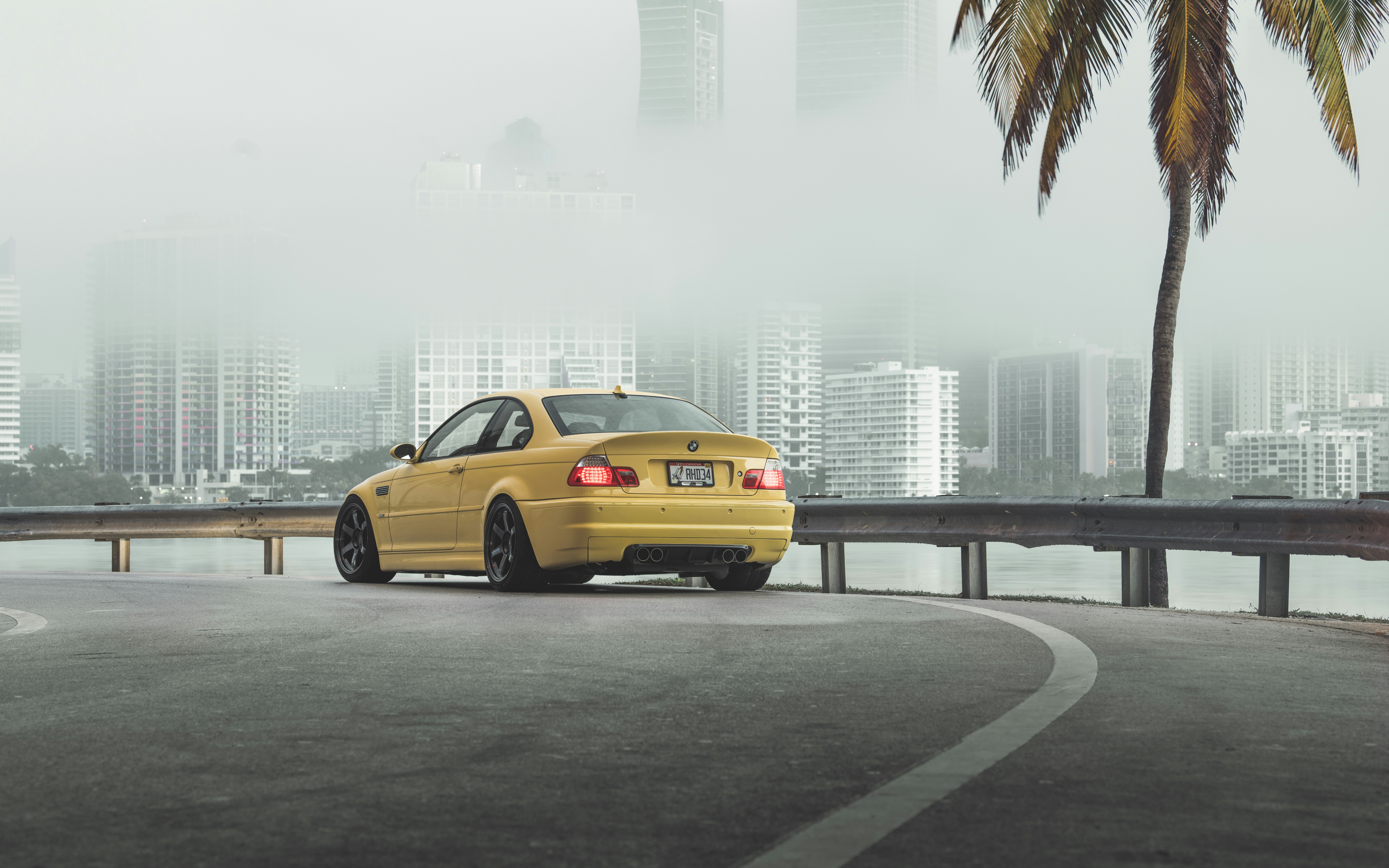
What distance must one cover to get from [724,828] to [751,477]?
7.68m

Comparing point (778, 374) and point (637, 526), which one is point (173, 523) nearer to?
point (637, 526)

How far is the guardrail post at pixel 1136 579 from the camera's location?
11.3 m

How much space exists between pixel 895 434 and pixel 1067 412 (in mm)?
16139

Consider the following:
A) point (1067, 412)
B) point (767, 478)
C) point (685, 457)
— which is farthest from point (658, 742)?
point (1067, 412)

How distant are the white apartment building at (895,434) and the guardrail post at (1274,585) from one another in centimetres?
10042

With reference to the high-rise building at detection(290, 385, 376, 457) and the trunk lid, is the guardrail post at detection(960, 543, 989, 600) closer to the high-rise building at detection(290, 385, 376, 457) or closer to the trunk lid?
the trunk lid

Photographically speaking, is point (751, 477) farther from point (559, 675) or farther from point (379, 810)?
point (379, 810)

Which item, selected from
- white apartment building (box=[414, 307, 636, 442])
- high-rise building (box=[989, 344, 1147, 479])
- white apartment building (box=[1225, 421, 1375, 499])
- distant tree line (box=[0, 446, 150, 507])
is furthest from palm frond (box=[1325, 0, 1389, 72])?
white apartment building (box=[414, 307, 636, 442])

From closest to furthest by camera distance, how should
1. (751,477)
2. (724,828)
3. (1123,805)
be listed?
(724,828) → (1123,805) → (751,477)

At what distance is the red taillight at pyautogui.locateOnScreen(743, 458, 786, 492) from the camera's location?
36.9ft

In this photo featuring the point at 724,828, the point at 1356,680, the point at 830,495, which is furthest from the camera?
the point at 830,495

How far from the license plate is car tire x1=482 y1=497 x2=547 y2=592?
109 cm

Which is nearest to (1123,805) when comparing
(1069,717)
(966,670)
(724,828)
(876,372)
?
(724,828)

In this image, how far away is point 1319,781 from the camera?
13.7 ft
